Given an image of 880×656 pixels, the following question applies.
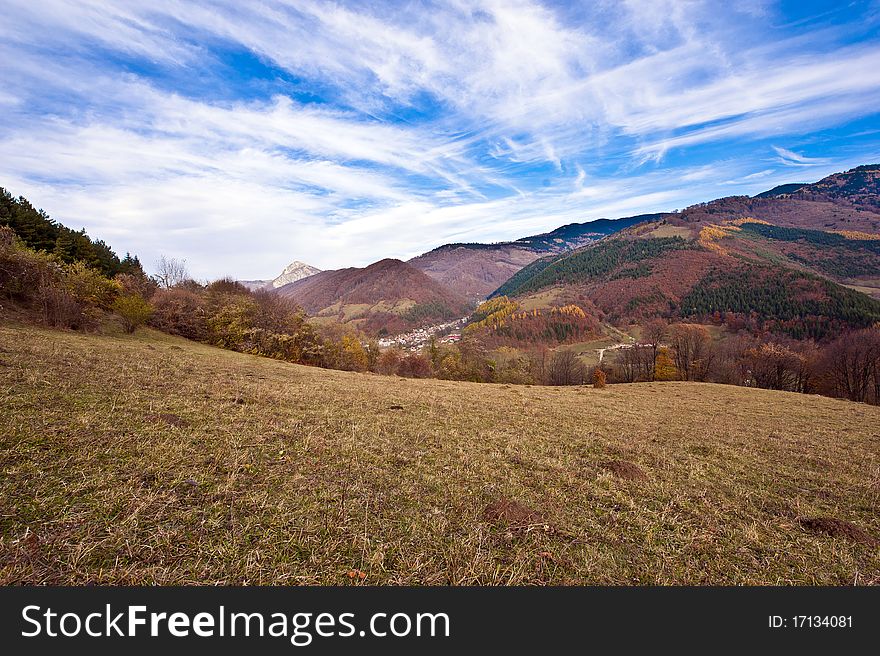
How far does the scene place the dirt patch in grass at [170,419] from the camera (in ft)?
24.1

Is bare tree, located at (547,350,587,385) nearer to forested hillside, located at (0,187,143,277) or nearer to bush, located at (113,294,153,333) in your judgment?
bush, located at (113,294,153,333)

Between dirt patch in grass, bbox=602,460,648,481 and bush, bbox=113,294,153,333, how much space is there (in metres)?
34.8

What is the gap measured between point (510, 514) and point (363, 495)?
88.1 inches

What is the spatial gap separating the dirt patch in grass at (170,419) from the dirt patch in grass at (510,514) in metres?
6.53

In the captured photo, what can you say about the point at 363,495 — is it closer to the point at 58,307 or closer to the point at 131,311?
the point at 58,307

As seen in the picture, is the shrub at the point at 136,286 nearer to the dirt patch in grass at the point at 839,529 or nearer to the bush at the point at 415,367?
the bush at the point at 415,367

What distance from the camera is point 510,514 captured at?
5.14 m

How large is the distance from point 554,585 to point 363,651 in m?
2.00

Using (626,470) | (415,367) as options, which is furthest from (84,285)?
(415,367)

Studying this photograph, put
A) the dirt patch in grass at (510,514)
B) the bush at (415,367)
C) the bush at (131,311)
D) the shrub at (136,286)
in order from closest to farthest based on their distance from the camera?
the dirt patch in grass at (510,514), the bush at (131,311), the shrub at (136,286), the bush at (415,367)

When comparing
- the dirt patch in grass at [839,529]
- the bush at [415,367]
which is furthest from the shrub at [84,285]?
the bush at [415,367]

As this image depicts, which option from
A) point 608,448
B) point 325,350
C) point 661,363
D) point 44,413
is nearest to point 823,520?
point 608,448

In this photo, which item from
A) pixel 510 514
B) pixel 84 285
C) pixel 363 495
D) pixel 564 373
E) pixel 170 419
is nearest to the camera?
→ pixel 510 514

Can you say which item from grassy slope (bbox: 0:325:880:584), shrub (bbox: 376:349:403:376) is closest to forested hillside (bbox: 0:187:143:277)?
grassy slope (bbox: 0:325:880:584)
